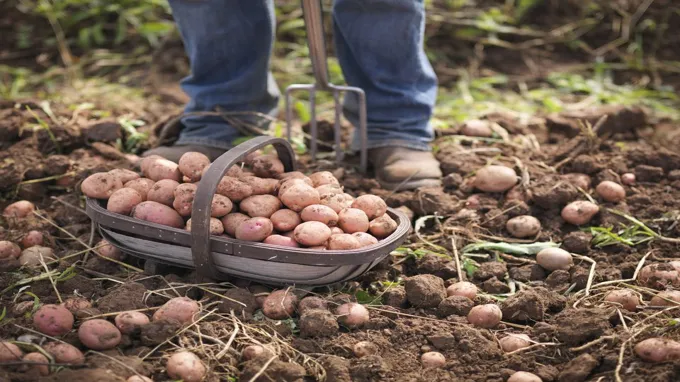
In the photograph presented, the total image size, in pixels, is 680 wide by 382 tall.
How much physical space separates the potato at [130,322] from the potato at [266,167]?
0.57m

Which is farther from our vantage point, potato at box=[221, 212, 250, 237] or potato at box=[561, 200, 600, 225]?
potato at box=[561, 200, 600, 225]

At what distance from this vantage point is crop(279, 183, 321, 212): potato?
195cm

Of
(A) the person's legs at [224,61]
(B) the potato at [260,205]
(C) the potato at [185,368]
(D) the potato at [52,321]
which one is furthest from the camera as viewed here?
(A) the person's legs at [224,61]

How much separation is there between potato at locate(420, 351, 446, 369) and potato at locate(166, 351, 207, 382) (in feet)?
1.67

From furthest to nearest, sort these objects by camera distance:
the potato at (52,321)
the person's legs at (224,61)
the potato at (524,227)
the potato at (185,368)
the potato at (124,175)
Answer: the person's legs at (224,61) → the potato at (524,227) → the potato at (124,175) → the potato at (52,321) → the potato at (185,368)

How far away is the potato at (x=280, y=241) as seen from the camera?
187 cm

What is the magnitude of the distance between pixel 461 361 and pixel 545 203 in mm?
851

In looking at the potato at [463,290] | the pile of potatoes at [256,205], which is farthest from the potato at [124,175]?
the potato at [463,290]

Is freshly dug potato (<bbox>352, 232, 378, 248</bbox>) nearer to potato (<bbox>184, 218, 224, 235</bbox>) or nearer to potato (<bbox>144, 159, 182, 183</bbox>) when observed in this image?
potato (<bbox>184, 218, 224, 235</bbox>)

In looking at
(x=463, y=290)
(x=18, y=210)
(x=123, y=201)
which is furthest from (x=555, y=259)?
(x=18, y=210)

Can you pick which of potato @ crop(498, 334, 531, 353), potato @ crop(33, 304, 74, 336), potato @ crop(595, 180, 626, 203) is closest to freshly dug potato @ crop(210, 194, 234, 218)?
potato @ crop(33, 304, 74, 336)

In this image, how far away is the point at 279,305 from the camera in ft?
6.06

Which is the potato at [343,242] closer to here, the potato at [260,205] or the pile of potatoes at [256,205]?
the pile of potatoes at [256,205]

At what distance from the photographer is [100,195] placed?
2.03 metres
